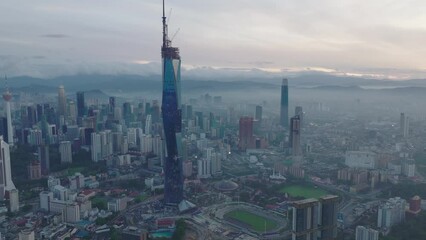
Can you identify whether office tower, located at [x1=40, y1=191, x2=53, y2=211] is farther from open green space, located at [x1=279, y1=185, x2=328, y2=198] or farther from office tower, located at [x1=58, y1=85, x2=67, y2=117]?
office tower, located at [x1=58, y1=85, x2=67, y2=117]

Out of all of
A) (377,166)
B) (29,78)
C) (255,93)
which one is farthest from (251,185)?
(29,78)

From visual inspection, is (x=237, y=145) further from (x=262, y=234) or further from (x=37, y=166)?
(x=262, y=234)

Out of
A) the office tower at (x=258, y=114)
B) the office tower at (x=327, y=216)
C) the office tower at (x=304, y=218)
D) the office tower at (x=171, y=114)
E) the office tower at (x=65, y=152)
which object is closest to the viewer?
the office tower at (x=304, y=218)

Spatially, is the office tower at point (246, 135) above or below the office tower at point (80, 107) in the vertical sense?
below

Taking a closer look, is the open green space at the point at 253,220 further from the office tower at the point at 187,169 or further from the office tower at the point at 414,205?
the office tower at the point at 187,169

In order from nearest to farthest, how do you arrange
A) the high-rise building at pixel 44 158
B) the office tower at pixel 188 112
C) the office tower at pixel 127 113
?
the high-rise building at pixel 44 158
the office tower at pixel 127 113
the office tower at pixel 188 112

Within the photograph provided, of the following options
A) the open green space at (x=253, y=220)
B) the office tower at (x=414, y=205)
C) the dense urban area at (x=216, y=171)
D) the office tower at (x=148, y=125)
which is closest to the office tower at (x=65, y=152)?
the dense urban area at (x=216, y=171)

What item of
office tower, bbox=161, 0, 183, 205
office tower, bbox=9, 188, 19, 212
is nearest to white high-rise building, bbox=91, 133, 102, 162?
office tower, bbox=9, 188, 19, 212
